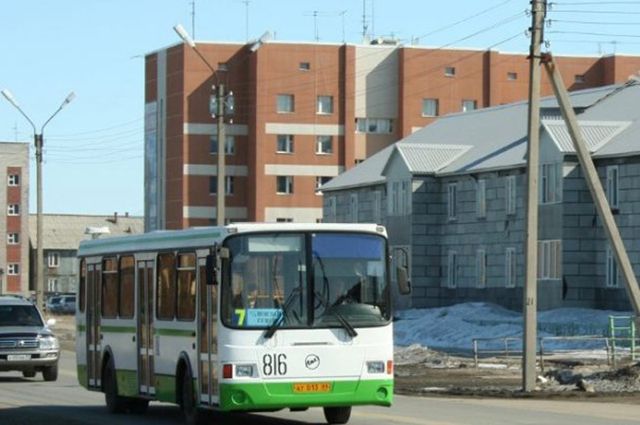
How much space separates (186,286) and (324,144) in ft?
296

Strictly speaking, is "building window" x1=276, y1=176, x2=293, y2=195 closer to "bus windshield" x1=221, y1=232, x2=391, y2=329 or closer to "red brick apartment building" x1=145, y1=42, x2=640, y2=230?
"red brick apartment building" x1=145, y1=42, x2=640, y2=230

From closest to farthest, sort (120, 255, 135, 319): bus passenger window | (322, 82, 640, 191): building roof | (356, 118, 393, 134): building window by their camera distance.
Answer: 1. (120, 255, 135, 319): bus passenger window
2. (322, 82, 640, 191): building roof
3. (356, 118, 393, 134): building window

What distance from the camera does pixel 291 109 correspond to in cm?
11181

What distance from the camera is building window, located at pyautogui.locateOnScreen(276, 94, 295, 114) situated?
111 meters

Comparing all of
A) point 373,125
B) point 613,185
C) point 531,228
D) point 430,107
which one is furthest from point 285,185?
point 531,228

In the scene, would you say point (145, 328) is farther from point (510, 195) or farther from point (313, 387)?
point (510, 195)

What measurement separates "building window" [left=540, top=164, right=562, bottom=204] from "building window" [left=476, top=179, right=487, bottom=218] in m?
5.91

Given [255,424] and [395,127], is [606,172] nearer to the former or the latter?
[255,424]

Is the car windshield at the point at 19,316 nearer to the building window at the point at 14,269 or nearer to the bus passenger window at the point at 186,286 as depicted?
the bus passenger window at the point at 186,286

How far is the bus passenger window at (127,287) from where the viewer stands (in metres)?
25.3

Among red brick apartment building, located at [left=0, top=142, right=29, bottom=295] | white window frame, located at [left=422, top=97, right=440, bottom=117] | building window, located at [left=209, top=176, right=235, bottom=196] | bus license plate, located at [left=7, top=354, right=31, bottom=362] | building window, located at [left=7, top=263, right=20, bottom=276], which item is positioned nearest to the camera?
bus license plate, located at [left=7, top=354, right=31, bottom=362]

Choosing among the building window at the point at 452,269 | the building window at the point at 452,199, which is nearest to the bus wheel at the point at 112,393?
the building window at the point at 452,199

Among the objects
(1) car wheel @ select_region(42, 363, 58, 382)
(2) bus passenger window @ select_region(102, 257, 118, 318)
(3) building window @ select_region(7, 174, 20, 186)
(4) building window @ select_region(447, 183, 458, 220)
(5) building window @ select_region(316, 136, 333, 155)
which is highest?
(5) building window @ select_region(316, 136, 333, 155)

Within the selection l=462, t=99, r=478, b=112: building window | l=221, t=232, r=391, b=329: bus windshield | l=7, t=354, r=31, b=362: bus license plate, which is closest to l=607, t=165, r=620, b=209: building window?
l=7, t=354, r=31, b=362: bus license plate
